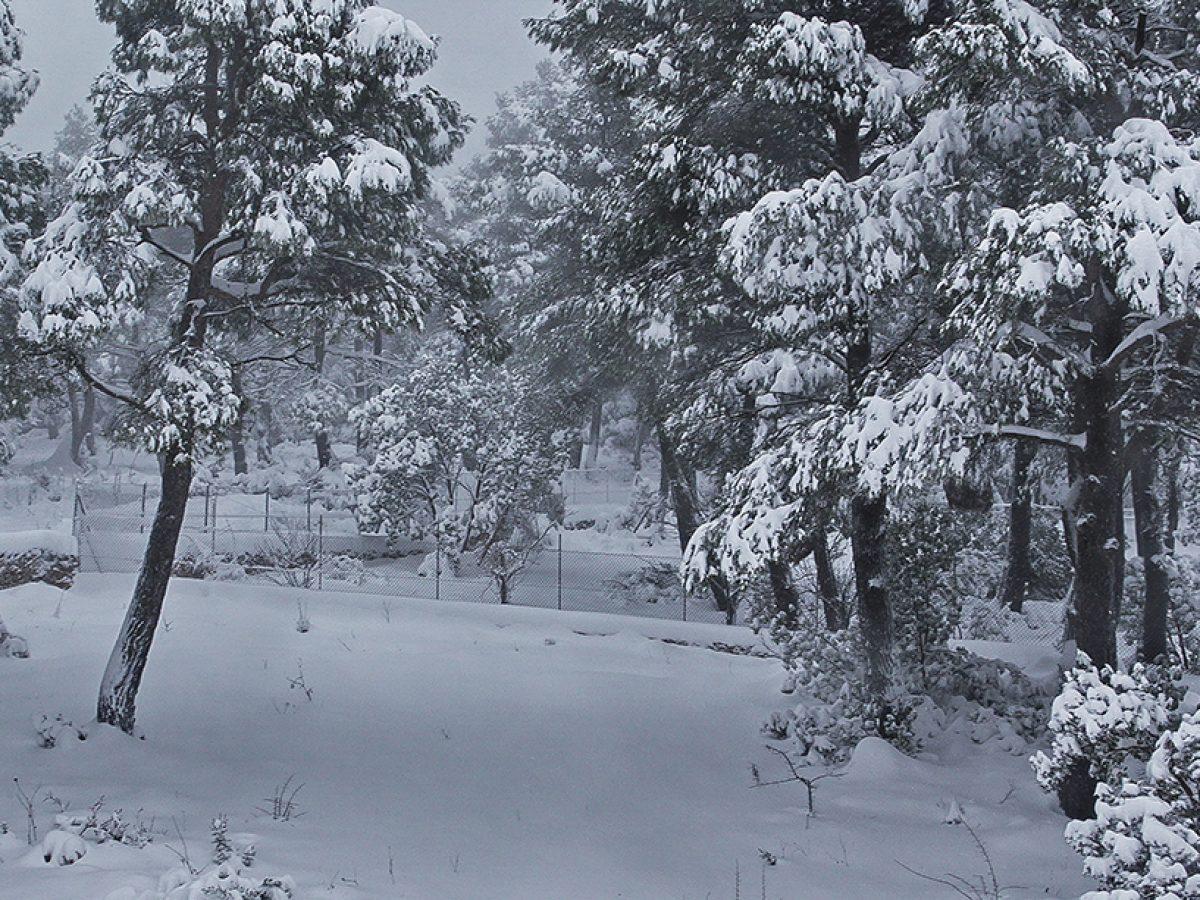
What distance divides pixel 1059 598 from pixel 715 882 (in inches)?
657

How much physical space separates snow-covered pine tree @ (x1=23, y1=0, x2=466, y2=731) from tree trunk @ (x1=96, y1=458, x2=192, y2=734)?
0.7 inches

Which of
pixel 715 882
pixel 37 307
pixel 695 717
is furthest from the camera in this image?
pixel 695 717

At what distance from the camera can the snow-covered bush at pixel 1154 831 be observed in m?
3.88

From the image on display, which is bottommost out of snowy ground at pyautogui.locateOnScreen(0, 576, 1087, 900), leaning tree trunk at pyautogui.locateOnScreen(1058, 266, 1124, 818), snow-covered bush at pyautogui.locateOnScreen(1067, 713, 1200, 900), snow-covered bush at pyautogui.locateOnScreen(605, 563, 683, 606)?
snowy ground at pyautogui.locateOnScreen(0, 576, 1087, 900)

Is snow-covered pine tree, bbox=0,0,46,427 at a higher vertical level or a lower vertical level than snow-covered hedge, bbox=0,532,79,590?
higher

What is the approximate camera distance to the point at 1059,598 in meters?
21.0

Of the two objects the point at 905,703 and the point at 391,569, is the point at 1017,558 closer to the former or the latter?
the point at 905,703

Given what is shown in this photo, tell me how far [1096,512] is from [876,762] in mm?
3144

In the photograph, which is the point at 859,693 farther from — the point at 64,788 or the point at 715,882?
the point at 64,788

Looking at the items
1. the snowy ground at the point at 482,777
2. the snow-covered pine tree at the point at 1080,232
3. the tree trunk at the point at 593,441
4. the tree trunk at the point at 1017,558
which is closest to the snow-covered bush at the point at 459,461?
the snowy ground at the point at 482,777

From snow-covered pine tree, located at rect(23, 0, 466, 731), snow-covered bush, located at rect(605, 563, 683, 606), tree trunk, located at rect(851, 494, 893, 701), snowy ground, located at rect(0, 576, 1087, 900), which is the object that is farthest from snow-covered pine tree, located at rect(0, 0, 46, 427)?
snow-covered bush, located at rect(605, 563, 683, 606)

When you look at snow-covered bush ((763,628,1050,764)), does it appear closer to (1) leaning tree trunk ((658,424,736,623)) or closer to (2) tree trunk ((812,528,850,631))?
(2) tree trunk ((812,528,850,631))

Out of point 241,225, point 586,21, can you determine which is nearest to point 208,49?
point 241,225

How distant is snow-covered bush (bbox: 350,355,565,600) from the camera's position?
20.8m
